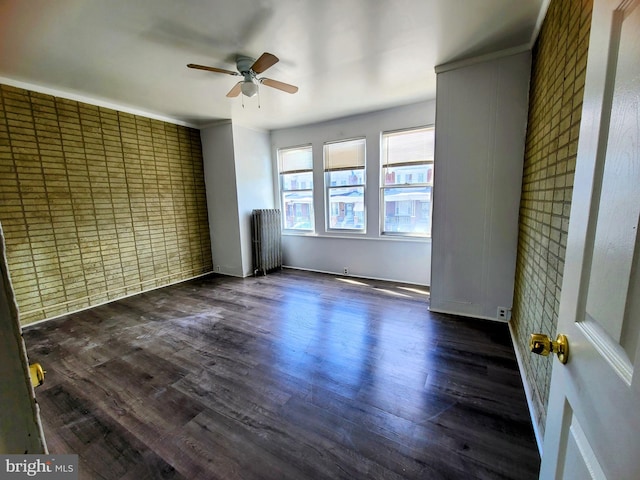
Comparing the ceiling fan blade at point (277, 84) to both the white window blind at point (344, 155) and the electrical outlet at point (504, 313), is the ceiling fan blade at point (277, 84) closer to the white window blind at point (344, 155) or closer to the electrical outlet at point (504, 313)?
the white window blind at point (344, 155)

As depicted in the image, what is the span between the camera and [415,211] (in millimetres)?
4121

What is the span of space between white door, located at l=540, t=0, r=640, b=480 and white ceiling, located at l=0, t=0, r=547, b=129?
6.00ft

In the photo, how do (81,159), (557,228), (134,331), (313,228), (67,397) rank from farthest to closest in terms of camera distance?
1. (313,228)
2. (81,159)
3. (134,331)
4. (67,397)
5. (557,228)

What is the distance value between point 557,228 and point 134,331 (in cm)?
374

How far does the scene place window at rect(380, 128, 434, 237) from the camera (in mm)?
3949

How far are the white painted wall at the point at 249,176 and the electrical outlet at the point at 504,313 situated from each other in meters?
3.82

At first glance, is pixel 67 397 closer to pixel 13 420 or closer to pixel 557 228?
pixel 13 420

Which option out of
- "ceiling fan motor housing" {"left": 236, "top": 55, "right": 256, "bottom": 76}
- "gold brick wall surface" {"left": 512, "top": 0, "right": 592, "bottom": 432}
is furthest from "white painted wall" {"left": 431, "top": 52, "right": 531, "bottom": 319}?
"ceiling fan motor housing" {"left": 236, "top": 55, "right": 256, "bottom": 76}

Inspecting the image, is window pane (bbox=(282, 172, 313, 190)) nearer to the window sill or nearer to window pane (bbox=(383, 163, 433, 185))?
the window sill

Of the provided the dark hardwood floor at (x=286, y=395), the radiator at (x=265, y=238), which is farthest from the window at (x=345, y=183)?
the dark hardwood floor at (x=286, y=395)

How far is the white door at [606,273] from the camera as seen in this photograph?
50 cm

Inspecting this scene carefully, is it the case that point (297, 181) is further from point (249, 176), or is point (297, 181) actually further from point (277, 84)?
point (277, 84)

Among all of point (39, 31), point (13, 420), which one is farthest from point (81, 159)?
point (13, 420)

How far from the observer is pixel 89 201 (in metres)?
3.55
